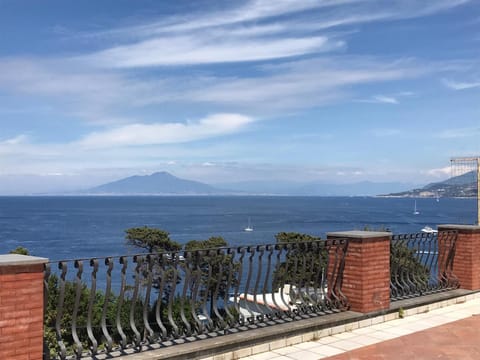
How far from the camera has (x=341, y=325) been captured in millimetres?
6555

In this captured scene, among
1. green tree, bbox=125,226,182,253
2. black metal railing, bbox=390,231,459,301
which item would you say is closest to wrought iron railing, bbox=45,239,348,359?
black metal railing, bbox=390,231,459,301

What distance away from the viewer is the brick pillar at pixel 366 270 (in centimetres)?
676

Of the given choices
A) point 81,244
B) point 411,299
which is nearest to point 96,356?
point 411,299

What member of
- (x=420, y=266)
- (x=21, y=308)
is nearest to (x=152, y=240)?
(x=420, y=266)

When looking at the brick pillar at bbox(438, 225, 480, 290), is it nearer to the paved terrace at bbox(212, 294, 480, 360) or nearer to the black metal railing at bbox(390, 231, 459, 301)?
the black metal railing at bbox(390, 231, 459, 301)

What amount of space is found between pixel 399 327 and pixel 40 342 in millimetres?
4797

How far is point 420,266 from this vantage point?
8586 mm

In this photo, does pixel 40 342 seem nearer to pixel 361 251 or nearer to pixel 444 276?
pixel 361 251

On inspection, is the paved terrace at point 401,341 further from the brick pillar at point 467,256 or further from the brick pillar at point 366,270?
the brick pillar at point 467,256

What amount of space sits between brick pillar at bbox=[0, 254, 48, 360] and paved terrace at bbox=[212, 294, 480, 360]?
6.21 ft

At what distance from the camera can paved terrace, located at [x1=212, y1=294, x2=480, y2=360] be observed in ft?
18.4

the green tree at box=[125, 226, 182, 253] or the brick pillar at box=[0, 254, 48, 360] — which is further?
the green tree at box=[125, 226, 182, 253]

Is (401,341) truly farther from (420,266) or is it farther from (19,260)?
(19,260)

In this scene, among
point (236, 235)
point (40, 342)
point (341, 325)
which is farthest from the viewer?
point (236, 235)
